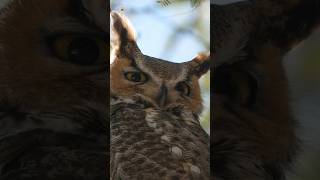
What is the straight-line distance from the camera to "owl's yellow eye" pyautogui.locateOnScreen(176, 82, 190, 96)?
8.29ft

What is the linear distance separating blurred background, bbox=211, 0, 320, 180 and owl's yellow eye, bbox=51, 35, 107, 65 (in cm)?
105

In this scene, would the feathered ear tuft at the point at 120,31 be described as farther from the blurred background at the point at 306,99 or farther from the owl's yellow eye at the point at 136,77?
the blurred background at the point at 306,99

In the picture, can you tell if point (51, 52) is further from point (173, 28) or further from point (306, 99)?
point (306, 99)

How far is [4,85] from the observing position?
2412mm

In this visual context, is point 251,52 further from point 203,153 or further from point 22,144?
point 22,144

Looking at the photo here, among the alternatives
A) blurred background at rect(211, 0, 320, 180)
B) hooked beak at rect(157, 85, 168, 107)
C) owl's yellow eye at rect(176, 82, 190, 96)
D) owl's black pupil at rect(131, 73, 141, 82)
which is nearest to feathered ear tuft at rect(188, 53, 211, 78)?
owl's yellow eye at rect(176, 82, 190, 96)

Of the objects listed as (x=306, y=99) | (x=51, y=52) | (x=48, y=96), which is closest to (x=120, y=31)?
(x=51, y=52)

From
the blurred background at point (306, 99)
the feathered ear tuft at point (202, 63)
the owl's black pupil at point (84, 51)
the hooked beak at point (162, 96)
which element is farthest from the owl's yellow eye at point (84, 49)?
the blurred background at point (306, 99)

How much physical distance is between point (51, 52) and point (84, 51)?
0.18 meters

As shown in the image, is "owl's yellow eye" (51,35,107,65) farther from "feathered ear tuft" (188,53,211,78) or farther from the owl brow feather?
"feathered ear tuft" (188,53,211,78)

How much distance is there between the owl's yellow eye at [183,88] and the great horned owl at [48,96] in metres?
0.44

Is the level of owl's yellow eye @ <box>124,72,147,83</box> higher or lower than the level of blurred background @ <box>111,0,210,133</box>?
lower

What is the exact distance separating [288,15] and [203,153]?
3.00 ft

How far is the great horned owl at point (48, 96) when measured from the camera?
7.91 ft
